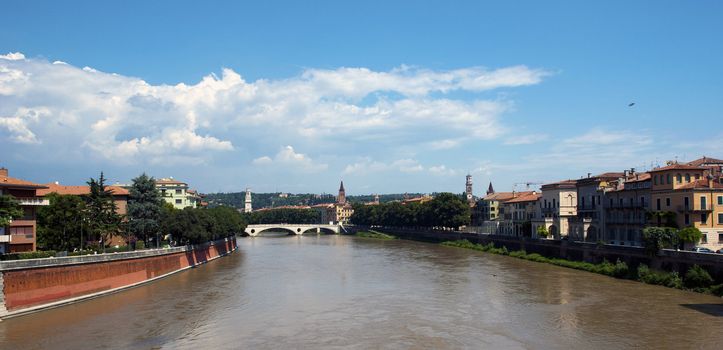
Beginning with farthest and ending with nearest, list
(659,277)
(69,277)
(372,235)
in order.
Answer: (372,235) → (659,277) → (69,277)

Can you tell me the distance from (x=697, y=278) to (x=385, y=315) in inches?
826

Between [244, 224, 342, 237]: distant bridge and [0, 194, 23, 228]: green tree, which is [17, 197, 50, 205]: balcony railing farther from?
[244, 224, 342, 237]: distant bridge

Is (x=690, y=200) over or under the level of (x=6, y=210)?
over

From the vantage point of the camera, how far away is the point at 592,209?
63750mm

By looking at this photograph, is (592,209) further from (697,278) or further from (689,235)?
(697,278)

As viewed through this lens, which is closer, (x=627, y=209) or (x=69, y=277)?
(x=69, y=277)

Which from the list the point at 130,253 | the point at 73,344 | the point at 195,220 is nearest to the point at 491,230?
the point at 195,220

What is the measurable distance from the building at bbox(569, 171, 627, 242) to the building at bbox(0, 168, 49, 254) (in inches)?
1974

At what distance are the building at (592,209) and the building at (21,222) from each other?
5015 cm

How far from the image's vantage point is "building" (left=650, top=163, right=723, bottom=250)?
152 ft

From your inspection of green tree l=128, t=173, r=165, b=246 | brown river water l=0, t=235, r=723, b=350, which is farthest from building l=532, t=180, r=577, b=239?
green tree l=128, t=173, r=165, b=246

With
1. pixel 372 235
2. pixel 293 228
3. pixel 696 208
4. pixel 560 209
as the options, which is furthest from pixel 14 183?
pixel 293 228

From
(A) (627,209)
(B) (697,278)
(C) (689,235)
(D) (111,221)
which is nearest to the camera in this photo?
(B) (697,278)

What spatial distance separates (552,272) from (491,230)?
4923 cm
